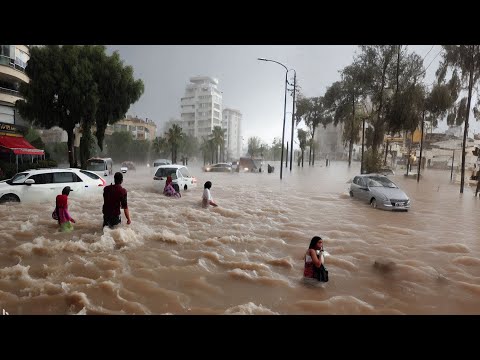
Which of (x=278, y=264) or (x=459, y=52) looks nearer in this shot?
(x=278, y=264)

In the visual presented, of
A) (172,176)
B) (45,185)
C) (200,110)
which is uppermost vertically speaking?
(200,110)

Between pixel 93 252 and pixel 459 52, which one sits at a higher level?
pixel 459 52

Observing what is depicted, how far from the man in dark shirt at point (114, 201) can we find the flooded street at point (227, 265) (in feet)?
1.13

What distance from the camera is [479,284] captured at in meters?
5.70

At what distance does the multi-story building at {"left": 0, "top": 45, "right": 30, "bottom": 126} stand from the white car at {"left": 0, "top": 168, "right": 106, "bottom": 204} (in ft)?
62.2

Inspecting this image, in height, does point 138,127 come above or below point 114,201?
above

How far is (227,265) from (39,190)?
8.33 m

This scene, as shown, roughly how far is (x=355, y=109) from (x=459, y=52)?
23.4m

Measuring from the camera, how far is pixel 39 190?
1081 centimetres

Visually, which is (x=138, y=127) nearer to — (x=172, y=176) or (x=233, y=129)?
(x=233, y=129)

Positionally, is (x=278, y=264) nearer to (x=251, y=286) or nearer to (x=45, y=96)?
(x=251, y=286)

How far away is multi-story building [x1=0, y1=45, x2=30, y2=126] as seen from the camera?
24.9 m

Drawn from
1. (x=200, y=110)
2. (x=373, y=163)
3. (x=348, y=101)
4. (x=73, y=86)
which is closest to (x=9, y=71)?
(x=73, y=86)
